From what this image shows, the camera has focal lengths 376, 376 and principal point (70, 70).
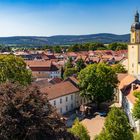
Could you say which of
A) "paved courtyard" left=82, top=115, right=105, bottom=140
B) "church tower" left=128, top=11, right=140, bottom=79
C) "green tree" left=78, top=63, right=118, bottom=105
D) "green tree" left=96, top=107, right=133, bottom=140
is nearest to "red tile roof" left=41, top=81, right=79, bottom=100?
"green tree" left=78, top=63, right=118, bottom=105

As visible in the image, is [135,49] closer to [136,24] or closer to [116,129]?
[136,24]

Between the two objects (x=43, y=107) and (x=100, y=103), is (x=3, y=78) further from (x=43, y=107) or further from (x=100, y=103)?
(x=43, y=107)

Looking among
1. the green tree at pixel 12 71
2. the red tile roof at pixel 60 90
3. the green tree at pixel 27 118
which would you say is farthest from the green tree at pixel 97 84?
the green tree at pixel 27 118

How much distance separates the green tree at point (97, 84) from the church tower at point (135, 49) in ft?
34.7

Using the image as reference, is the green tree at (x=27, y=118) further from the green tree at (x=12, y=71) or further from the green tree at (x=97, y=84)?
the green tree at (x=97, y=84)

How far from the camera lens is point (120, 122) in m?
28.3

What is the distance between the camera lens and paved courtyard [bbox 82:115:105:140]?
38.7 meters

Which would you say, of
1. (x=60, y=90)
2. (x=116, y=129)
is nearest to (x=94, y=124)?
(x=60, y=90)

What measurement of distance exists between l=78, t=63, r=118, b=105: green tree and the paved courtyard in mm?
3775

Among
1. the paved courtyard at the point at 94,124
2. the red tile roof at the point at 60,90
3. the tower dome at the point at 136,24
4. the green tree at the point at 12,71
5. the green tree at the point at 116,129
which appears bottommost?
the paved courtyard at the point at 94,124

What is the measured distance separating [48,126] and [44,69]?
73.4 metres

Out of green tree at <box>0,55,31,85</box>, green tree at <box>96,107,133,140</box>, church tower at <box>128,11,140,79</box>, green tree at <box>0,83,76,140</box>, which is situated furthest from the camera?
church tower at <box>128,11,140,79</box>

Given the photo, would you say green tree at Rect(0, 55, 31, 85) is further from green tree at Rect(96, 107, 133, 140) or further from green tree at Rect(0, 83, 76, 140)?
green tree at Rect(0, 83, 76, 140)

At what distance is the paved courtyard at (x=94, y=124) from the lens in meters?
38.7
